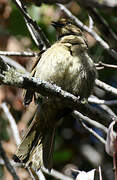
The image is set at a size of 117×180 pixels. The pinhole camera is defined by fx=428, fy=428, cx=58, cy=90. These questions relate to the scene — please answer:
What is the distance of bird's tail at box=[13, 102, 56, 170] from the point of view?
358cm

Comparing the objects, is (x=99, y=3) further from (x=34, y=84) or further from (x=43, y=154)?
(x=43, y=154)

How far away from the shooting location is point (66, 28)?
407 centimetres

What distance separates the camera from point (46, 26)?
5.07 meters

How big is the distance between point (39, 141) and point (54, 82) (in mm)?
575

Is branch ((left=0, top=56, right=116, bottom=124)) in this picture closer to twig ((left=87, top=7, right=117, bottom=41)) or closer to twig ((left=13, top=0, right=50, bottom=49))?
twig ((left=87, top=7, right=117, bottom=41))

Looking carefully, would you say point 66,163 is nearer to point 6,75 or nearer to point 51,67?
point 51,67

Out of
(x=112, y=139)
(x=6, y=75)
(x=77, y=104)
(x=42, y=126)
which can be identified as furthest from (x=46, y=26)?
(x=112, y=139)

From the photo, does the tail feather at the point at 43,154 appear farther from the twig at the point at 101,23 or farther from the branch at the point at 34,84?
the twig at the point at 101,23

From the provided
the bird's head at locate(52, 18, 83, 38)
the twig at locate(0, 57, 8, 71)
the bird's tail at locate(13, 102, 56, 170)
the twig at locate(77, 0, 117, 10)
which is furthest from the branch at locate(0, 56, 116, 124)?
the twig at locate(77, 0, 117, 10)

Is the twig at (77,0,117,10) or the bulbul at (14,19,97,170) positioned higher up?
the twig at (77,0,117,10)

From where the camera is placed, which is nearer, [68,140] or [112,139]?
[112,139]

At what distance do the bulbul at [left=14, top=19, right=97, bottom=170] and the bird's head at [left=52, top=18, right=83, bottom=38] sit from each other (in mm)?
151

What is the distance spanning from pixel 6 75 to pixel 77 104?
0.66 meters

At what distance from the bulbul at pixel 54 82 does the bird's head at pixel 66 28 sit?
151mm
